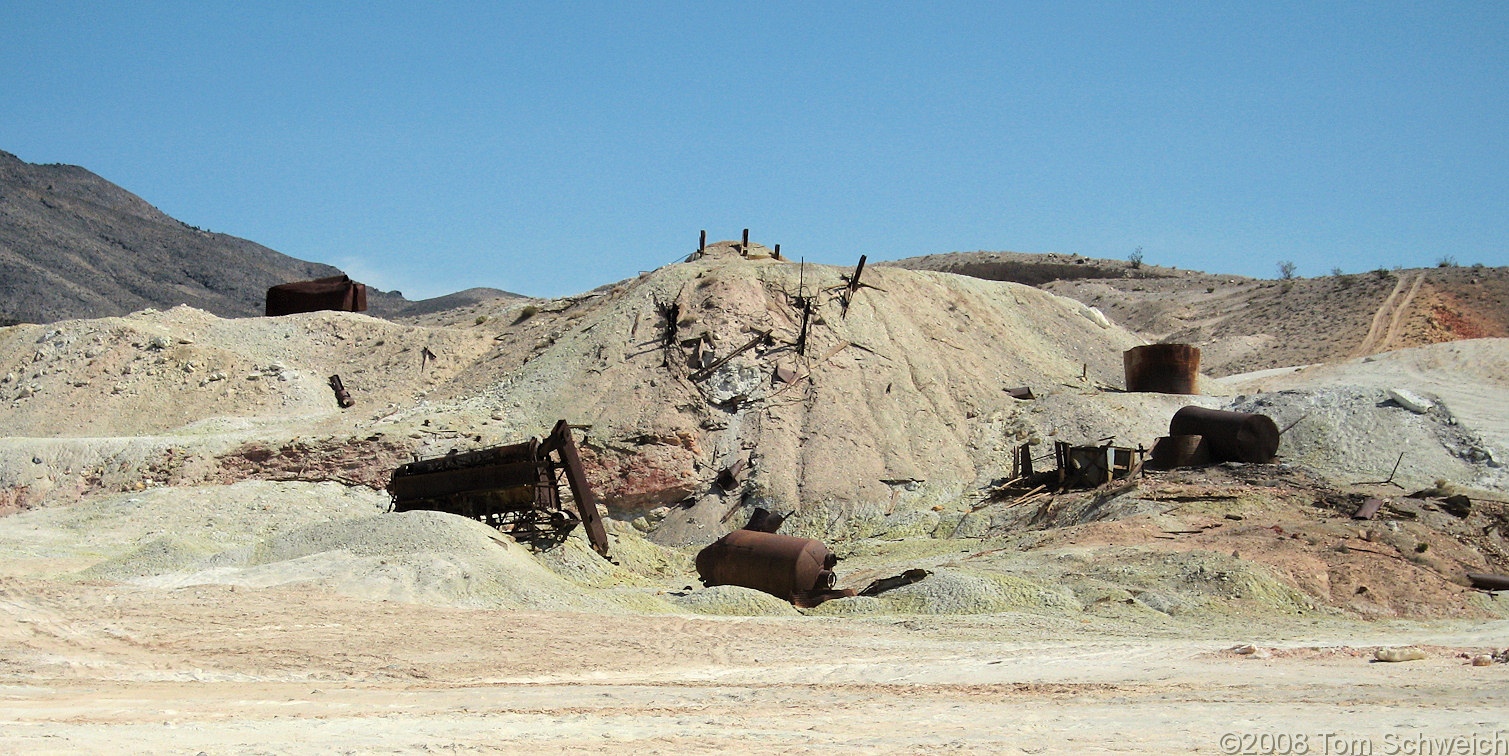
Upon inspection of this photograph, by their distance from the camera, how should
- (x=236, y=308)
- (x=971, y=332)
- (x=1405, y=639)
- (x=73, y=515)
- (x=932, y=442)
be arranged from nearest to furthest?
(x=1405, y=639) < (x=73, y=515) < (x=932, y=442) < (x=971, y=332) < (x=236, y=308)

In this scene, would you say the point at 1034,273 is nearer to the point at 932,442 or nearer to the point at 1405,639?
the point at 932,442

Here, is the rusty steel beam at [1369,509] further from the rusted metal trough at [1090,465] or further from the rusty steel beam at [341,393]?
the rusty steel beam at [341,393]

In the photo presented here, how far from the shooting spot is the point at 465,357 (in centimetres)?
3250

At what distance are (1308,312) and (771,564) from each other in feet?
120

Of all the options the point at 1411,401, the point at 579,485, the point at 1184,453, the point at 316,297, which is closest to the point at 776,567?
the point at 579,485

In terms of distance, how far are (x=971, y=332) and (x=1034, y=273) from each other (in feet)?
116

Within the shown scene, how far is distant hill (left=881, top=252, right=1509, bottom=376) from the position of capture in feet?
138

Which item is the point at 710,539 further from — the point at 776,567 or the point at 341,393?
the point at 341,393

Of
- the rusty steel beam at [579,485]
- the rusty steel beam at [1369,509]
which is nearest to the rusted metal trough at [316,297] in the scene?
the rusty steel beam at [579,485]

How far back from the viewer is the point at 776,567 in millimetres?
16656

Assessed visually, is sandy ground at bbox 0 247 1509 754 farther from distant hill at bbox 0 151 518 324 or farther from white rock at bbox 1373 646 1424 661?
distant hill at bbox 0 151 518 324

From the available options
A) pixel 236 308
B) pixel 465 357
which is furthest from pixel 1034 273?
pixel 236 308

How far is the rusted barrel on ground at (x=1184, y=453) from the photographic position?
22.4 meters

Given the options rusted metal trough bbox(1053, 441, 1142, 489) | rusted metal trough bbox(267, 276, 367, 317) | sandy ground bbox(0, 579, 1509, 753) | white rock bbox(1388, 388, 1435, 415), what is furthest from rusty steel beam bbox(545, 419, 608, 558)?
rusted metal trough bbox(267, 276, 367, 317)
